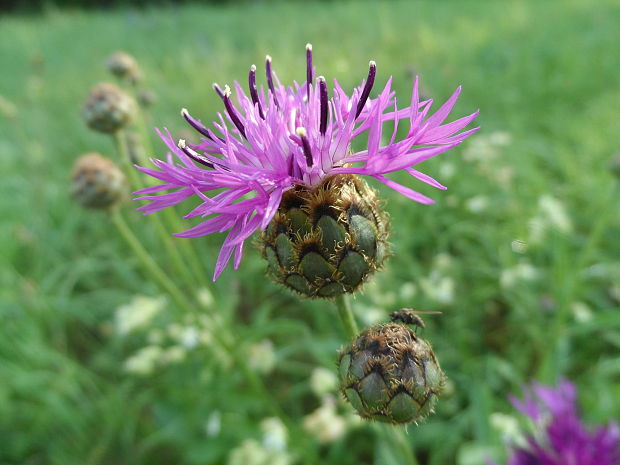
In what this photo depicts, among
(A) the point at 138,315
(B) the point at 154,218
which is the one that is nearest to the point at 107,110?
(B) the point at 154,218

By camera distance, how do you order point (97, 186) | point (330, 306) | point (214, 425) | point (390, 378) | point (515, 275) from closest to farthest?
1. point (390, 378)
2. point (97, 186)
3. point (214, 425)
4. point (515, 275)
5. point (330, 306)

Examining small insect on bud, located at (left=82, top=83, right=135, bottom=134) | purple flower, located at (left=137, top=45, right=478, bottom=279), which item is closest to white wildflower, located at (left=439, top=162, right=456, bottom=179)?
small insect on bud, located at (left=82, top=83, right=135, bottom=134)

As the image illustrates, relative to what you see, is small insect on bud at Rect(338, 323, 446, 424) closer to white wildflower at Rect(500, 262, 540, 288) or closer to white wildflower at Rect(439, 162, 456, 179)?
white wildflower at Rect(500, 262, 540, 288)

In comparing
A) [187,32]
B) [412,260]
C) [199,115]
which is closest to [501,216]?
[412,260]

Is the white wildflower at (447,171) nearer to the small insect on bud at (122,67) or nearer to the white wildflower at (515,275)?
the white wildflower at (515,275)

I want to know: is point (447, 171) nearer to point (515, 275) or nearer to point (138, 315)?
point (515, 275)
